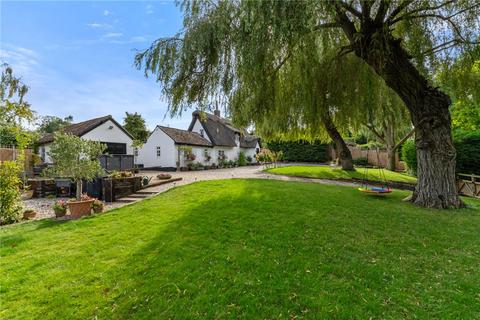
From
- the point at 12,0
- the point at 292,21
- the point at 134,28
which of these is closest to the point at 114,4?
the point at 134,28

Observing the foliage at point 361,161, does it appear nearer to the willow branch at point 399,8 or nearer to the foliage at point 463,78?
the foliage at point 463,78

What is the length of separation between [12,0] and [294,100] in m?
9.20

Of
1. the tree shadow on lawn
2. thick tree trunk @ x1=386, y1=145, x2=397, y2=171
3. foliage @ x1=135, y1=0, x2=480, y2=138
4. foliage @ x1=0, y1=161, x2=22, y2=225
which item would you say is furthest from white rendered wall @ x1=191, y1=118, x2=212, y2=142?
the tree shadow on lawn

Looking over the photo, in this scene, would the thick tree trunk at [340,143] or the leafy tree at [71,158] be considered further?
the thick tree trunk at [340,143]

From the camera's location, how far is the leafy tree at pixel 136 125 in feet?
113

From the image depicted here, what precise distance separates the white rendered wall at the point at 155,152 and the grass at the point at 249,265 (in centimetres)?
1572

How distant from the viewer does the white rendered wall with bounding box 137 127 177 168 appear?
72.7 feet

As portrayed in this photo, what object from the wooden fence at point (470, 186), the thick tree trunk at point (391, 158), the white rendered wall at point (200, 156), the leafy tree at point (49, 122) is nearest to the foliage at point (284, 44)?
the wooden fence at point (470, 186)

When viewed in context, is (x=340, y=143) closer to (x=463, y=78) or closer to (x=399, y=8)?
(x=463, y=78)

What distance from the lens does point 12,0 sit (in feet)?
19.5

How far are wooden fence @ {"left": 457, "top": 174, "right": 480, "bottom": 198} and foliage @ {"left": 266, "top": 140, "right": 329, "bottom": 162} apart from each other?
19409mm

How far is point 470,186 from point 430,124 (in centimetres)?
623

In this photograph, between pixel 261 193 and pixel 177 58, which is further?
pixel 261 193

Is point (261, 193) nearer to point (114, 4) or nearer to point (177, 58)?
point (177, 58)
